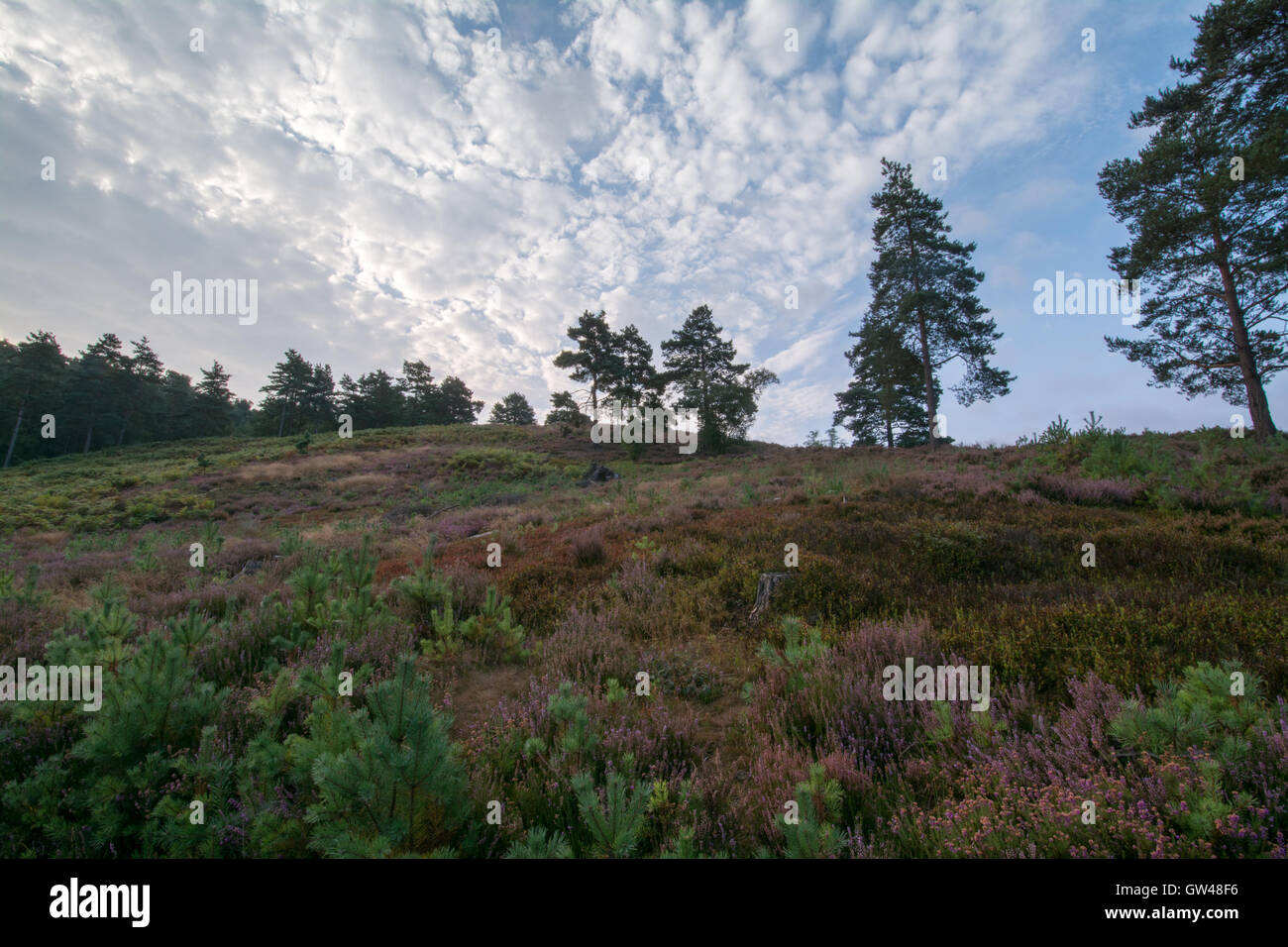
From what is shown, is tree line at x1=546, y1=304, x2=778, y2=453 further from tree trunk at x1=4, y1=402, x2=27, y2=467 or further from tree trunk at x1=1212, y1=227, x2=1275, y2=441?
tree trunk at x1=4, y1=402, x2=27, y2=467

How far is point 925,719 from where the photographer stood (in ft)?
9.53

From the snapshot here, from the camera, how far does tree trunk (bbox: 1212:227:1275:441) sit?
13977 mm

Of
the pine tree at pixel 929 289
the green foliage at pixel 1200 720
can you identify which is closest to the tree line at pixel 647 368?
the pine tree at pixel 929 289

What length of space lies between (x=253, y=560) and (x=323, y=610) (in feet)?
19.0

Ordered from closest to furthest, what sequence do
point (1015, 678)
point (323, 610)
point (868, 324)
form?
point (1015, 678), point (323, 610), point (868, 324)

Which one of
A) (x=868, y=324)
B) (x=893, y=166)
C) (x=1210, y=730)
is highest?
(x=893, y=166)

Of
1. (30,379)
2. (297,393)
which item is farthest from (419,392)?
(30,379)

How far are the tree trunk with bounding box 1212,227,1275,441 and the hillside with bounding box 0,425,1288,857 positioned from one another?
31.0 ft

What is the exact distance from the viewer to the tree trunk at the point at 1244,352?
14.0 m

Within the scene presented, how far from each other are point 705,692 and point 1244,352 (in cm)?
2129
